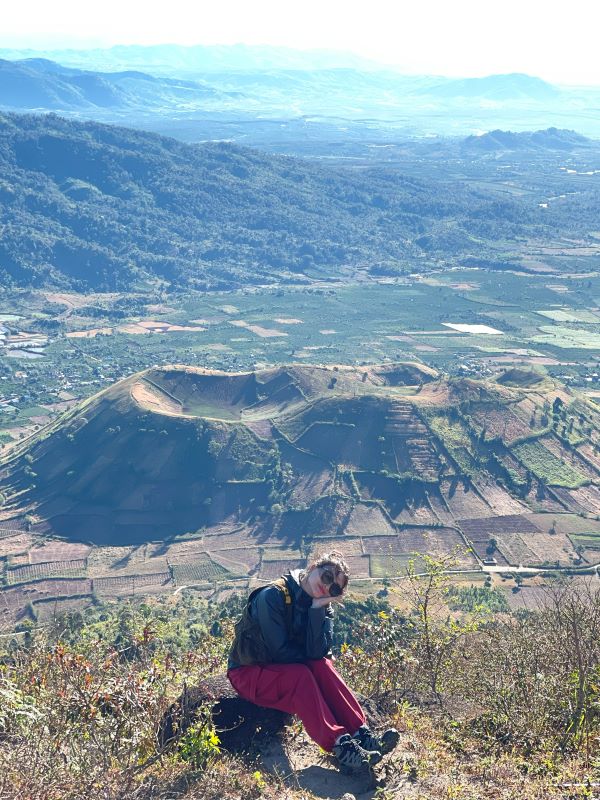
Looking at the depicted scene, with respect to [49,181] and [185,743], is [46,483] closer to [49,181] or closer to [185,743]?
[185,743]

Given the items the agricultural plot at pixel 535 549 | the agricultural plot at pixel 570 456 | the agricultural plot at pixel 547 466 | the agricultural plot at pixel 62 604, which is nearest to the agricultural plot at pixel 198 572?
the agricultural plot at pixel 62 604

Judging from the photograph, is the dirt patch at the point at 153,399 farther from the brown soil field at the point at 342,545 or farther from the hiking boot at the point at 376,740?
the hiking boot at the point at 376,740

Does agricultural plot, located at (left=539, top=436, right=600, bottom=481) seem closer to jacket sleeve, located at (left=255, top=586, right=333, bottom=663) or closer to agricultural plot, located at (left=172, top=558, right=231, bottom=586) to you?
agricultural plot, located at (left=172, top=558, right=231, bottom=586)

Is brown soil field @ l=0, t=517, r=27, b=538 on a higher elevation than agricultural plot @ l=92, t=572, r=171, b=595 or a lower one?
lower

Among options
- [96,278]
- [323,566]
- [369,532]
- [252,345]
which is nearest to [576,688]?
[323,566]

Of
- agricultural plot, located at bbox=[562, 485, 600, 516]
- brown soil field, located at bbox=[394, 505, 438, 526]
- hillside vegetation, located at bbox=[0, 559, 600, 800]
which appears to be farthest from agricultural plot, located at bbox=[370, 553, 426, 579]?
hillside vegetation, located at bbox=[0, 559, 600, 800]

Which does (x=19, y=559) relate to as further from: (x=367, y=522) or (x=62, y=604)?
(x=367, y=522)

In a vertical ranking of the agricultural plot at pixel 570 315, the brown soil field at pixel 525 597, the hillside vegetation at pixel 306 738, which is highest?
the hillside vegetation at pixel 306 738
